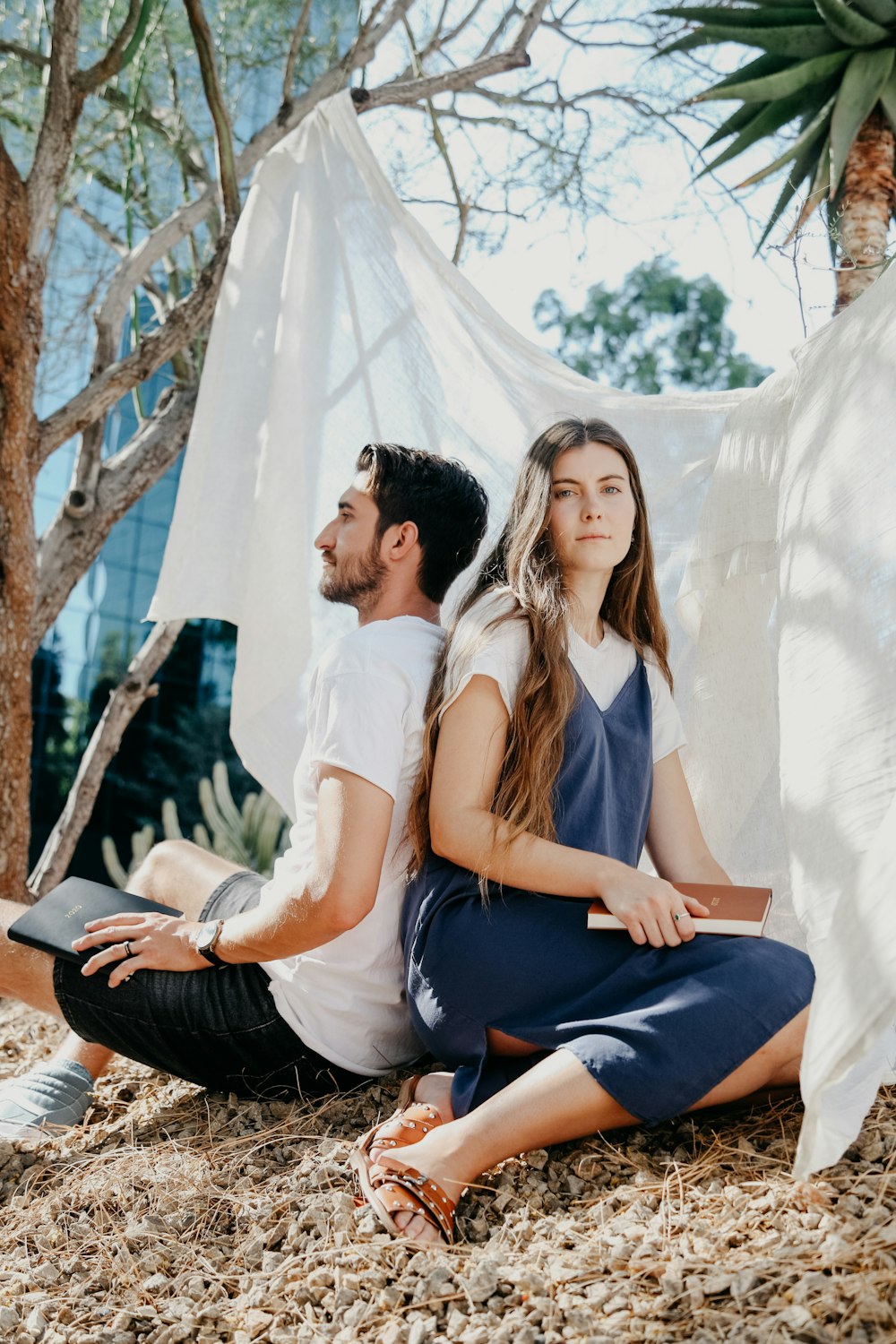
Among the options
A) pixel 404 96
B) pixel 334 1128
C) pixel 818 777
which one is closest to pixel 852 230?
pixel 404 96

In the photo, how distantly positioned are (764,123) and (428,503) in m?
1.91

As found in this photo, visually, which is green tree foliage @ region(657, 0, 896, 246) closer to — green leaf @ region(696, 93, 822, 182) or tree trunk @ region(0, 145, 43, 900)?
green leaf @ region(696, 93, 822, 182)

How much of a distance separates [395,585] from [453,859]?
548mm

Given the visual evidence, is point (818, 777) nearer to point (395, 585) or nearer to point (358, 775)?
point (358, 775)

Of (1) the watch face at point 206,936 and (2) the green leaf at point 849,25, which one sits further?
(2) the green leaf at point 849,25

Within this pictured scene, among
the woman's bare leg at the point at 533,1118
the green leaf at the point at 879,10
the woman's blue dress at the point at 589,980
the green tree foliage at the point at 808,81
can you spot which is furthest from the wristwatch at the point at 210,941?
the green leaf at the point at 879,10

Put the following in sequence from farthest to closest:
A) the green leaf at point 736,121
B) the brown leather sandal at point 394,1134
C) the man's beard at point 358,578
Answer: the green leaf at point 736,121 → the man's beard at point 358,578 → the brown leather sandal at point 394,1134

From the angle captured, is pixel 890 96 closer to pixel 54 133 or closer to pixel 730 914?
pixel 54 133

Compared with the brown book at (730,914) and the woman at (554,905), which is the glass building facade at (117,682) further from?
the brown book at (730,914)

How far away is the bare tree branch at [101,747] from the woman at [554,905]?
7.59 ft

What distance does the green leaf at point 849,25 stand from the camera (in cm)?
298

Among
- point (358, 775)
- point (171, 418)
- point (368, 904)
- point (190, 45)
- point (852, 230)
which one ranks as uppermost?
point (190, 45)

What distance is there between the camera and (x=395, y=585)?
210 cm

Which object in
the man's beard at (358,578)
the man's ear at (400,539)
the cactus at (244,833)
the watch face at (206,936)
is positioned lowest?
the cactus at (244,833)
